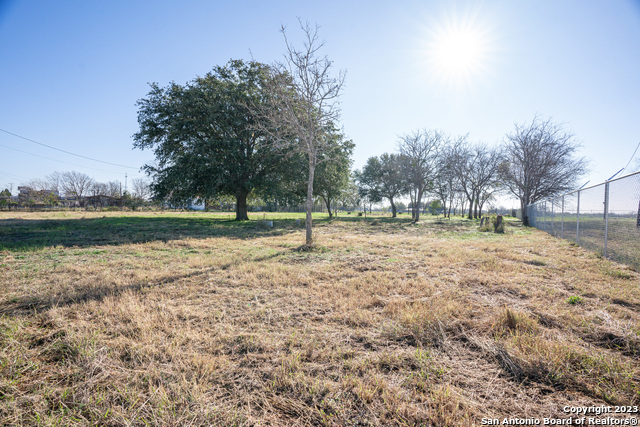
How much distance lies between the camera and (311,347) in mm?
2678

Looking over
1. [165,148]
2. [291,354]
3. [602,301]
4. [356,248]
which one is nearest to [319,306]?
[291,354]

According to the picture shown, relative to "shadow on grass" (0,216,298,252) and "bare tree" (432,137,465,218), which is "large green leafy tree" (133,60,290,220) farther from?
"bare tree" (432,137,465,218)

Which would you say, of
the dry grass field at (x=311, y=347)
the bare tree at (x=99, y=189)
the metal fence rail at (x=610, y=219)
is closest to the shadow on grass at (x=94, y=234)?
the dry grass field at (x=311, y=347)

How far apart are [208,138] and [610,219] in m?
23.6

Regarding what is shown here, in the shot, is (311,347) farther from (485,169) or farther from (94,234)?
(485,169)

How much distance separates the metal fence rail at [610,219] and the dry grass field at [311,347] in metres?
1.24

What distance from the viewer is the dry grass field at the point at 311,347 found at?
1879mm

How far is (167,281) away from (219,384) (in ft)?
11.9

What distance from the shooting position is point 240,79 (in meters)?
21.0

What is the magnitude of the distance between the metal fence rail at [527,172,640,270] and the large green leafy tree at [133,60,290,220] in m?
17.1

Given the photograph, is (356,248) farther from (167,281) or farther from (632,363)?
(632,363)

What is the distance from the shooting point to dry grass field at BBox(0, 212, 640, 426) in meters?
1.88

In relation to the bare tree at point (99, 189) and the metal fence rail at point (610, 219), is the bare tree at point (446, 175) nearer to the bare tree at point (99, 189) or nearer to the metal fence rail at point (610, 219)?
the metal fence rail at point (610, 219)

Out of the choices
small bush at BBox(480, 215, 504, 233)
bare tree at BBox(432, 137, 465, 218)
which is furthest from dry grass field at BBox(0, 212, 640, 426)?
bare tree at BBox(432, 137, 465, 218)
